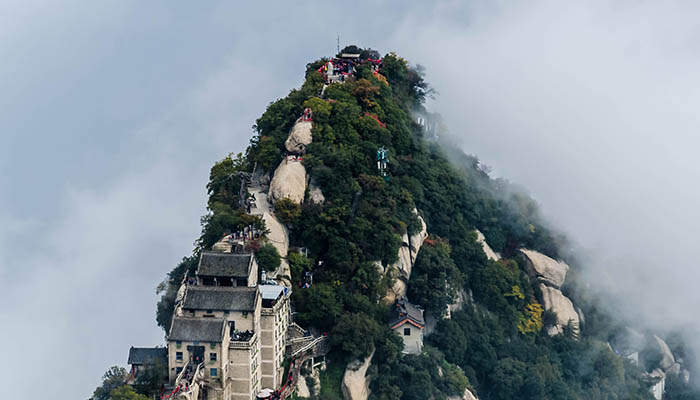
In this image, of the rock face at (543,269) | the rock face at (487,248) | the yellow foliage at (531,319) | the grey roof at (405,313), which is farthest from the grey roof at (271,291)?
the rock face at (543,269)

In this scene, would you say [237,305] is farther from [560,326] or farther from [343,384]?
[560,326]

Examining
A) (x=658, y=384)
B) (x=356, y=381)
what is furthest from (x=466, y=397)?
(x=658, y=384)

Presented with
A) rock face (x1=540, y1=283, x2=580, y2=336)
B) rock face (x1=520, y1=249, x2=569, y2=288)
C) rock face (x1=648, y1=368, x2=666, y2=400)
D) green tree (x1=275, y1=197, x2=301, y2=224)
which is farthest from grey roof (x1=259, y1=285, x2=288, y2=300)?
rock face (x1=648, y1=368, x2=666, y2=400)

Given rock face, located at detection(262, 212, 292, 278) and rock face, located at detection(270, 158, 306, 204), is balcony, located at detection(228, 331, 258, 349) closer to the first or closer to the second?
rock face, located at detection(262, 212, 292, 278)

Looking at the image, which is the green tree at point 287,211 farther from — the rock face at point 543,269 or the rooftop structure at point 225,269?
the rock face at point 543,269

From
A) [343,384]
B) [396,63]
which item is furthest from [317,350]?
[396,63]

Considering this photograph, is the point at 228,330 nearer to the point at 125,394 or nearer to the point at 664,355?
the point at 125,394
